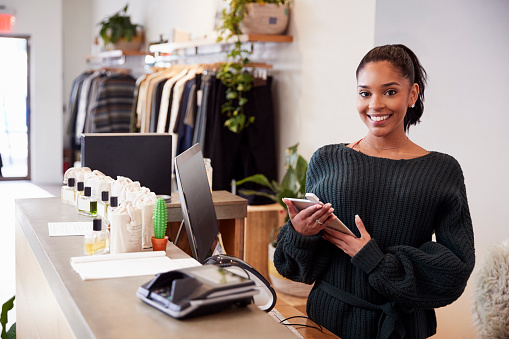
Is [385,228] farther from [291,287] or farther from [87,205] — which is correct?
[291,287]

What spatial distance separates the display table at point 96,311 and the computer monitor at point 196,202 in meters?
0.08

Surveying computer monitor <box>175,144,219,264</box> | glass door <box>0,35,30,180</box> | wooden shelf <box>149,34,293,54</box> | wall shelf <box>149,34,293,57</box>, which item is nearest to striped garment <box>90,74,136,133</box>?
wall shelf <box>149,34,293,57</box>

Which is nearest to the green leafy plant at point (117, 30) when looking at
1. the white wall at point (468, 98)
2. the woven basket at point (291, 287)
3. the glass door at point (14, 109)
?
the glass door at point (14, 109)

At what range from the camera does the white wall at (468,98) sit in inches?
131

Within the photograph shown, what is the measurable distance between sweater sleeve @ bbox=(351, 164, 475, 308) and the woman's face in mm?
282

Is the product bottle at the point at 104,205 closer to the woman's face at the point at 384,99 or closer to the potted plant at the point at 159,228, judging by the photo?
the potted plant at the point at 159,228

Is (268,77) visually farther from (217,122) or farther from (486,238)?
(486,238)

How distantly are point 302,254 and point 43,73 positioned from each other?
8588 mm

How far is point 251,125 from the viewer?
16.1 feet

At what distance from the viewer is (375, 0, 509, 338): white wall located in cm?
332

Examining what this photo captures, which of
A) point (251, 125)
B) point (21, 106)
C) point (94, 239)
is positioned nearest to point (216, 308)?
point (94, 239)

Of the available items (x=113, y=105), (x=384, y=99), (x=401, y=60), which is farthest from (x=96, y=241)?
(x=113, y=105)

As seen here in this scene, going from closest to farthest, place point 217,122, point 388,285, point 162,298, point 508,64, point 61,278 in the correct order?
point 162,298 → point 61,278 → point 388,285 → point 508,64 → point 217,122

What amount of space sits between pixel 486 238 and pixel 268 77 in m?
2.27
